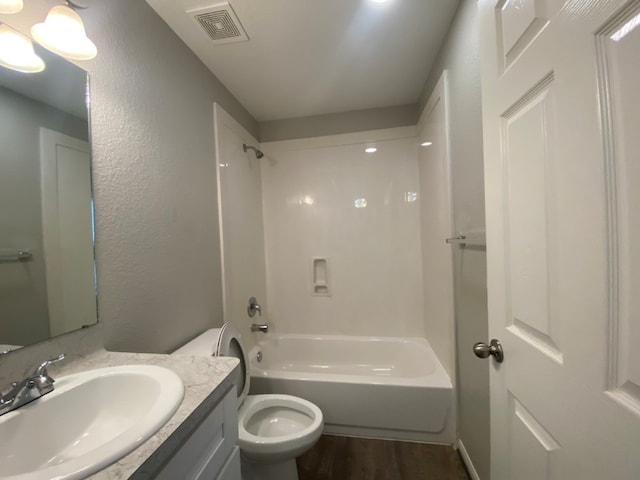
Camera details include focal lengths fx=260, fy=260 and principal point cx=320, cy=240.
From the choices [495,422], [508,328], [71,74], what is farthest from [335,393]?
[71,74]

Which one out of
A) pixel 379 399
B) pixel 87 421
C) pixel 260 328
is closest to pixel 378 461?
pixel 379 399

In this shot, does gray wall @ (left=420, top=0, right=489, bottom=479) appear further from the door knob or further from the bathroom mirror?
the bathroom mirror

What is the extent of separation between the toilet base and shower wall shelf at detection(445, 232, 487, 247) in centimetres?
136

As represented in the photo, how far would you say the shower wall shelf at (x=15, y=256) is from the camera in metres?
0.71

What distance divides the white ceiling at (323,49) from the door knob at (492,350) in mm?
1494

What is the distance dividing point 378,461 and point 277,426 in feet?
2.11

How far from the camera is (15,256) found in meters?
0.73

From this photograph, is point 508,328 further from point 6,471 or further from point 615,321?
point 6,471

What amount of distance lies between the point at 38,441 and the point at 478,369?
5.09ft

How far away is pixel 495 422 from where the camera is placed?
796 millimetres

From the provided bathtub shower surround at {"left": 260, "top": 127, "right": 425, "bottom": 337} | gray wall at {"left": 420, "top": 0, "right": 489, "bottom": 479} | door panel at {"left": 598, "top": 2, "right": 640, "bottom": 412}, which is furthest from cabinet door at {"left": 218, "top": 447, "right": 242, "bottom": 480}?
bathtub shower surround at {"left": 260, "top": 127, "right": 425, "bottom": 337}

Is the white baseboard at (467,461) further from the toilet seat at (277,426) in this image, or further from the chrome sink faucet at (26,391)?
the chrome sink faucet at (26,391)

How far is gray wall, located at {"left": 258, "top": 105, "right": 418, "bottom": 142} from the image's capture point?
225 cm

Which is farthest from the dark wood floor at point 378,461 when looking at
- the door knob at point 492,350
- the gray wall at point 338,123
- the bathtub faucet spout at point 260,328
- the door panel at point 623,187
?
the gray wall at point 338,123
